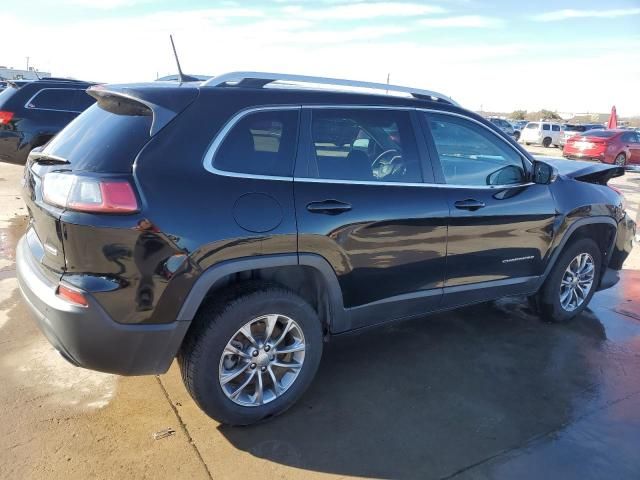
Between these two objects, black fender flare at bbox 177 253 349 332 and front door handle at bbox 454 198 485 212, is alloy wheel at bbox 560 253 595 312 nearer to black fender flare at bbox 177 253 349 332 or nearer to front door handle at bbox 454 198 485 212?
front door handle at bbox 454 198 485 212

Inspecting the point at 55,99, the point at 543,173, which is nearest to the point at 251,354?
the point at 543,173

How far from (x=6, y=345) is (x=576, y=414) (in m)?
3.88

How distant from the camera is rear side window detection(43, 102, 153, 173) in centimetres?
249

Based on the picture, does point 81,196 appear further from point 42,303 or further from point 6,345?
point 6,345

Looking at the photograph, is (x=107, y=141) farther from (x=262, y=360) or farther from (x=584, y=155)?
(x=584, y=155)

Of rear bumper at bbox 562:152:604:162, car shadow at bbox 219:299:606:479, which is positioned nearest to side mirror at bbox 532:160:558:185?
car shadow at bbox 219:299:606:479

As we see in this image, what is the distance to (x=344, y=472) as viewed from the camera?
265 cm

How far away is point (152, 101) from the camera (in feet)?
8.62

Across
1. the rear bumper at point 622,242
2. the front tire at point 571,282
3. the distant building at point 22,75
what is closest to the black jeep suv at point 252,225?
the front tire at point 571,282

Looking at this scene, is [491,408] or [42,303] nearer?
[42,303]

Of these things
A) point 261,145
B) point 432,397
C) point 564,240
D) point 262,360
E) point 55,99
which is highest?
point 261,145

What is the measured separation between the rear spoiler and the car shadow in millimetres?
1734

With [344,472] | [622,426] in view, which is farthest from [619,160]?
[344,472]

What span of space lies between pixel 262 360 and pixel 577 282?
311cm
